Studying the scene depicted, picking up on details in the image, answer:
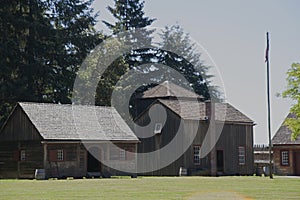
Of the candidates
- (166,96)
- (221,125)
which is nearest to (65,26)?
(166,96)

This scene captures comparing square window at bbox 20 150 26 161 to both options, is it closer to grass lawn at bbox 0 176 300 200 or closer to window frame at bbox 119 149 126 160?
window frame at bbox 119 149 126 160

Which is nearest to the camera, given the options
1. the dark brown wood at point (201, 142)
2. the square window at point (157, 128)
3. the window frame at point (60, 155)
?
the window frame at point (60, 155)

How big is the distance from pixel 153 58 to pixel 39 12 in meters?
25.5

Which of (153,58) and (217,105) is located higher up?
(153,58)

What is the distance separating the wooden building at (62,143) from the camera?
43094mm

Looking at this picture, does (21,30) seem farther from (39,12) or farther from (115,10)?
(115,10)

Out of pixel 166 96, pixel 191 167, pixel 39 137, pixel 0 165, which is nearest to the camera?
pixel 39 137

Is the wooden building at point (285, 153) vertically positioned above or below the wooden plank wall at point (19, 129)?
below

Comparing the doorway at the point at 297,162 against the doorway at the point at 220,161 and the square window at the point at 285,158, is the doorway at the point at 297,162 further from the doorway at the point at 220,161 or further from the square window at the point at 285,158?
the doorway at the point at 220,161

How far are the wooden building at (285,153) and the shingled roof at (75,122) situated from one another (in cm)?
1437

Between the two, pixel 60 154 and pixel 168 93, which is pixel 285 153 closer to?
pixel 168 93

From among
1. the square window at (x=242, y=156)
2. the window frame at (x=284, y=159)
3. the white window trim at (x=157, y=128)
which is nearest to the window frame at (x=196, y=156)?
the white window trim at (x=157, y=128)

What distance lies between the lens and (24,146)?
1738 inches

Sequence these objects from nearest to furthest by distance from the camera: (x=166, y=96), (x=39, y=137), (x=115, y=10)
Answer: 1. (x=39, y=137)
2. (x=166, y=96)
3. (x=115, y=10)
